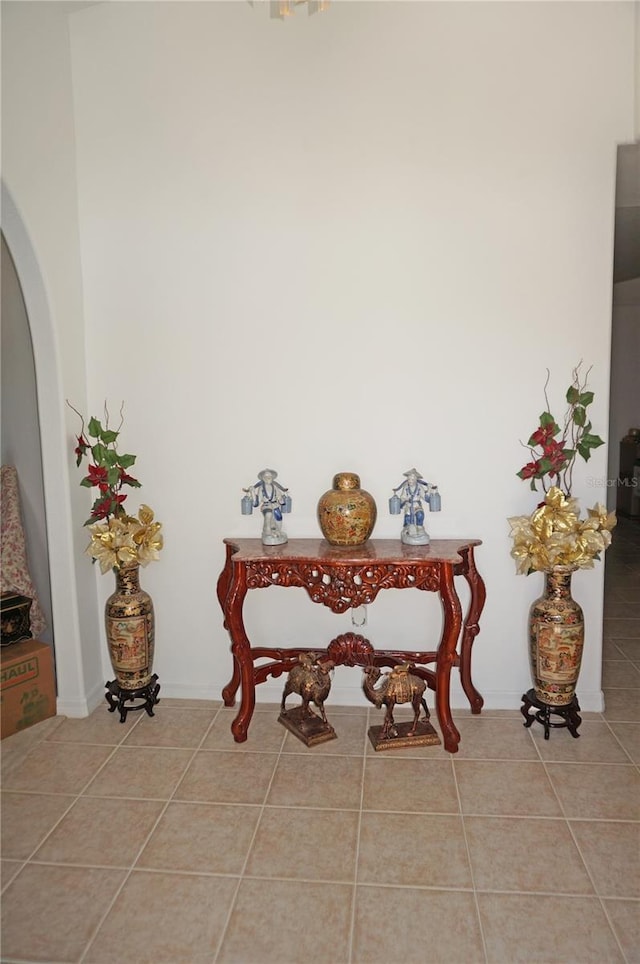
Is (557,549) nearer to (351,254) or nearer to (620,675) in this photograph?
(620,675)

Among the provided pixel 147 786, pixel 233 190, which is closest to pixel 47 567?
pixel 147 786

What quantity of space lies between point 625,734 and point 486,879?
1.25 metres

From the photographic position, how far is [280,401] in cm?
322

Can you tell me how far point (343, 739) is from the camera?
118 inches

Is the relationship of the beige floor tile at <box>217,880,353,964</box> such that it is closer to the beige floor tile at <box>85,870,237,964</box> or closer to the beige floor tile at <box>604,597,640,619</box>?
the beige floor tile at <box>85,870,237,964</box>

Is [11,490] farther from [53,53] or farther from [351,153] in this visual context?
[351,153]

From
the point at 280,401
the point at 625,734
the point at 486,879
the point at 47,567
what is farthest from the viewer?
the point at 47,567

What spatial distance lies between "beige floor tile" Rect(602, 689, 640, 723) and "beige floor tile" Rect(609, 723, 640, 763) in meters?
0.05

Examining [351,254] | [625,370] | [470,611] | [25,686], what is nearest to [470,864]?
[470,611]

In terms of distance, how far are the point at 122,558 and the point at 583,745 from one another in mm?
2243

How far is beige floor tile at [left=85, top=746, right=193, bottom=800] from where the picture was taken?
2.62m

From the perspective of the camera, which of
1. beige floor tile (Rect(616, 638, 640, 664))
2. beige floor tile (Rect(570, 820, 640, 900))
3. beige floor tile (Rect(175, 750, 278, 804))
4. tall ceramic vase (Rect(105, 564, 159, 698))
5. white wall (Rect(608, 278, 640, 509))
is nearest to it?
beige floor tile (Rect(570, 820, 640, 900))

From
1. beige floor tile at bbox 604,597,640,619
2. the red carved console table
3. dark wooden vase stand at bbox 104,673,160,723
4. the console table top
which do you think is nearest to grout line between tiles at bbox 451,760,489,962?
the red carved console table

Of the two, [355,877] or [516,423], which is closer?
[355,877]
